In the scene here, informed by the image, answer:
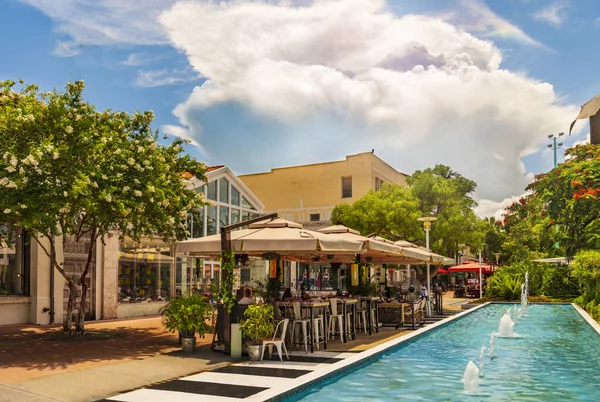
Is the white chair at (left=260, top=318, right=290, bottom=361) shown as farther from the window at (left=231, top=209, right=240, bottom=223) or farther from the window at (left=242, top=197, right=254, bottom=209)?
the window at (left=242, top=197, right=254, bottom=209)

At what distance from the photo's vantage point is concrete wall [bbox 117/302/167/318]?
1966cm

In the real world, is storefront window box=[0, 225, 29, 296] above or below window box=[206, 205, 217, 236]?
below

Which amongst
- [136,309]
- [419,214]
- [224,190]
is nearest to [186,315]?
[136,309]

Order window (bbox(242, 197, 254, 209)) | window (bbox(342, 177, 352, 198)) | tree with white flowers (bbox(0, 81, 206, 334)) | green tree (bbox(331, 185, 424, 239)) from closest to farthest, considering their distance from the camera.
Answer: tree with white flowers (bbox(0, 81, 206, 334)), window (bbox(242, 197, 254, 209)), green tree (bbox(331, 185, 424, 239)), window (bbox(342, 177, 352, 198))

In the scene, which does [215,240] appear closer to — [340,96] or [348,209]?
[340,96]

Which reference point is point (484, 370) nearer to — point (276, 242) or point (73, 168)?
point (276, 242)

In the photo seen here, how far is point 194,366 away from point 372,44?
1002cm

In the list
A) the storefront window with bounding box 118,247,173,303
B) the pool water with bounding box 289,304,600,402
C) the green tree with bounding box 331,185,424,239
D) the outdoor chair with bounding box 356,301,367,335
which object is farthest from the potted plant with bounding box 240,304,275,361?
the green tree with bounding box 331,185,424,239

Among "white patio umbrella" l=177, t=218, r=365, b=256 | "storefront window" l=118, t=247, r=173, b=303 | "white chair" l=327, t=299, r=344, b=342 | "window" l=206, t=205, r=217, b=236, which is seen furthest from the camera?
"window" l=206, t=205, r=217, b=236

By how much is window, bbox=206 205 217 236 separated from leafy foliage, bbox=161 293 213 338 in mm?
14000

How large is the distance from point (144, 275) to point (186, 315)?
33.5 ft

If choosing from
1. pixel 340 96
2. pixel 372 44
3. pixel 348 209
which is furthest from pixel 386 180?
pixel 372 44

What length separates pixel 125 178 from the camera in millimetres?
12305

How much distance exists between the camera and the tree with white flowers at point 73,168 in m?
10.8
